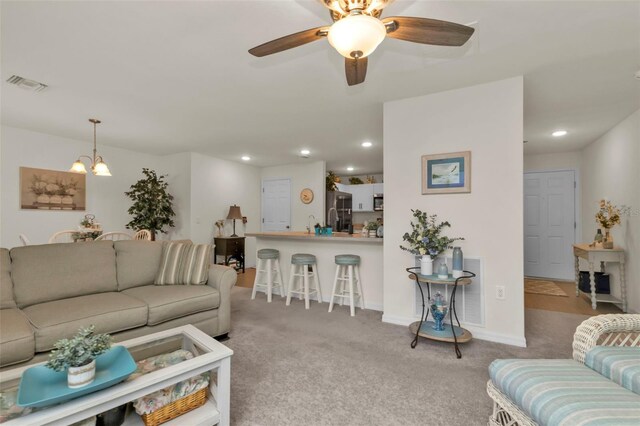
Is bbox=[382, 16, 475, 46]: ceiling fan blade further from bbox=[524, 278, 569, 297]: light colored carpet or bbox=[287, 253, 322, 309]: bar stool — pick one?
bbox=[524, 278, 569, 297]: light colored carpet

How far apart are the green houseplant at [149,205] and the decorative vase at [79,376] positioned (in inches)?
179

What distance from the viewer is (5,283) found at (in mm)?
2258

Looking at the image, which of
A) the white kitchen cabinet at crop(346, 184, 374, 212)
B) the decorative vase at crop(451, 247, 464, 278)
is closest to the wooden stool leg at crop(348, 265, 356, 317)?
the decorative vase at crop(451, 247, 464, 278)

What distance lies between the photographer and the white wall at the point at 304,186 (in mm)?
6598

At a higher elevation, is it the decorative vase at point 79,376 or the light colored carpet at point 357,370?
the decorative vase at point 79,376

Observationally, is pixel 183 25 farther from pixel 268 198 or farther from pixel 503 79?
pixel 268 198

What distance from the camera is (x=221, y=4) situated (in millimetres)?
1812

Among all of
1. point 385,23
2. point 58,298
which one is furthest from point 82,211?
point 385,23

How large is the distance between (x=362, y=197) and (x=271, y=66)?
5.24 meters

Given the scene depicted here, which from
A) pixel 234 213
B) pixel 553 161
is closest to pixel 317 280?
pixel 234 213

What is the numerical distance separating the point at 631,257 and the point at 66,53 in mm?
6200

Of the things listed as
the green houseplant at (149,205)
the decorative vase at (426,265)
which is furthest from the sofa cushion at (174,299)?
the green houseplant at (149,205)

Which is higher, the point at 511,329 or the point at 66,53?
the point at 66,53

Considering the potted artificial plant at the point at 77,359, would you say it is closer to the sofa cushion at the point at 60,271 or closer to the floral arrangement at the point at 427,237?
the sofa cushion at the point at 60,271
